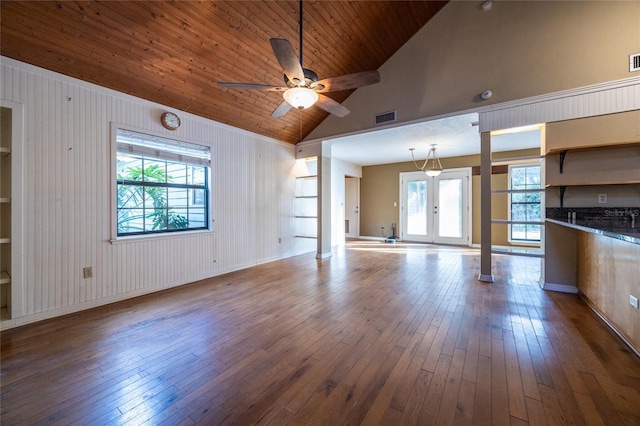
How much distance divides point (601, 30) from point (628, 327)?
11.2 ft

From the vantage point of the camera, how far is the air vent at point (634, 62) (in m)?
2.90

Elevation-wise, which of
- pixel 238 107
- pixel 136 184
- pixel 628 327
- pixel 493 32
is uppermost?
pixel 493 32

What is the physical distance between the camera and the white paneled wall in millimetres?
2637

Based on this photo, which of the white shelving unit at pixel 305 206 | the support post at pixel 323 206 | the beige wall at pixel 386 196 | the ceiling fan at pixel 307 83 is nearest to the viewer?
the ceiling fan at pixel 307 83

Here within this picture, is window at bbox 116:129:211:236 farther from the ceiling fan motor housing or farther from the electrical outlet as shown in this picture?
the ceiling fan motor housing

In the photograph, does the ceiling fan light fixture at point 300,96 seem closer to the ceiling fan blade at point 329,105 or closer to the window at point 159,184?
the ceiling fan blade at point 329,105

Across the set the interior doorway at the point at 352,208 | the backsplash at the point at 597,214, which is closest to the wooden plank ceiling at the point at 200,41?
the backsplash at the point at 597,214

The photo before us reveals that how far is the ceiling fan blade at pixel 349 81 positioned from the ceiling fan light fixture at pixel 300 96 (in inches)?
3.6

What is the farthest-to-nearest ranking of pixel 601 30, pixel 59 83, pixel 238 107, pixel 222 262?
1. pixel 222 262
2. pixel 238 107
3. pixel 601 30
4. pixel 59 83

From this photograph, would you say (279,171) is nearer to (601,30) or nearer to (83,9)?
(83,9)

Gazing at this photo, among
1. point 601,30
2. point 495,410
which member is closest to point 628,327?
point 495,410

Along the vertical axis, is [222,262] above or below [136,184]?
below

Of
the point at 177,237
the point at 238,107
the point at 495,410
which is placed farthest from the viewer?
the point at 238,107

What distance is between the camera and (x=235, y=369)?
1.86 metres
